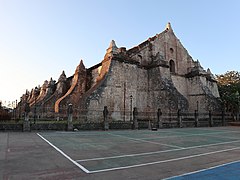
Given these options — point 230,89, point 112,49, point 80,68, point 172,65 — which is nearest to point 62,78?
point 80,68

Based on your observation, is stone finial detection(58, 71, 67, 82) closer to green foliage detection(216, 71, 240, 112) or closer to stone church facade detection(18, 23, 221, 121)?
stone church facade detection(18, 23, 221, 121)

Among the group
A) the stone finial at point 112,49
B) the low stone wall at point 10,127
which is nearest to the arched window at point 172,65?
the stone finial at point 112,49

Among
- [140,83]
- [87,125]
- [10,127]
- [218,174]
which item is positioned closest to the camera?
[218,174]

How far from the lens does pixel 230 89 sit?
33.4 m

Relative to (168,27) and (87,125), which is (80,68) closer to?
(87,125)

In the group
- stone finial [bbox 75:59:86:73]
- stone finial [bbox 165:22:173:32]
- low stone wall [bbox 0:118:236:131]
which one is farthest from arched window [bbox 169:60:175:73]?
stone finial [bbox 75:59:86:73]

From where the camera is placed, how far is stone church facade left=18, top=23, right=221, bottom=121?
62.9 feet

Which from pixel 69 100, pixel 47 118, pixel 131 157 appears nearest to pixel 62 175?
pixel 131 157

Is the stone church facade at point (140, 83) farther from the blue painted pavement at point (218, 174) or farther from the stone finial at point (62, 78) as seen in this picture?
the blue painted pavement at point (218, 174)

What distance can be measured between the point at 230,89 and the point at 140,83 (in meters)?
20.0

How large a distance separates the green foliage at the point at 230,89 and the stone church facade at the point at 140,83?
218 centimetres

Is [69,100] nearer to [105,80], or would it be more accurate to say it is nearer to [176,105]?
[105,80]

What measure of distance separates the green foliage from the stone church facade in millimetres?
2180

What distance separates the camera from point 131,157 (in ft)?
18.9
